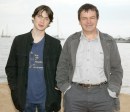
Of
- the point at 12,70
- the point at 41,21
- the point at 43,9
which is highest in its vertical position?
the point at 43,9

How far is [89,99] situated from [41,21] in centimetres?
137

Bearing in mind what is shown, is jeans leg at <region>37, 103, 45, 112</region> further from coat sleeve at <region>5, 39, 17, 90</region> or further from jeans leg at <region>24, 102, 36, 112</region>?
coat sleeve at <region>5, 39, 17, 90</region>

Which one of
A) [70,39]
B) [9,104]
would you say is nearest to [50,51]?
[70,39]

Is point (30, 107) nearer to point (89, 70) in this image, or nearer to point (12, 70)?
point (12, 70)

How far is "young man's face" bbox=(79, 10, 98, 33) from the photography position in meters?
5.27

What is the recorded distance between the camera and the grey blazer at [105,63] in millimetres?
5266

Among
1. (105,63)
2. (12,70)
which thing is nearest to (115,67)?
(105,63)

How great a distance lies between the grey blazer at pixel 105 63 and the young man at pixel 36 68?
162 millimetres

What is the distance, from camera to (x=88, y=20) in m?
5.27

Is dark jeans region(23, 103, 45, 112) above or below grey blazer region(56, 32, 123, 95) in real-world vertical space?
below

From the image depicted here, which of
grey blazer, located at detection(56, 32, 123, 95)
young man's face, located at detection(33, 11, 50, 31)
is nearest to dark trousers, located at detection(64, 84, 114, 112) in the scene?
grey blazer, located at detection(56, 32, 123, 95)

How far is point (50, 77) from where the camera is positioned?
17.5 ft

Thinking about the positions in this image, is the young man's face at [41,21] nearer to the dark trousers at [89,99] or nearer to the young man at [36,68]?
the young man at [36,68]

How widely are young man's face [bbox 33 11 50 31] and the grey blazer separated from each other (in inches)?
18.0
